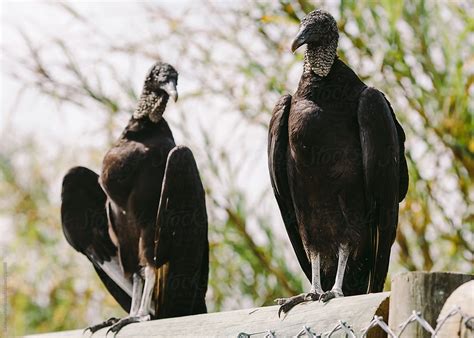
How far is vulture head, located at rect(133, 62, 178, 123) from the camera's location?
171 inches

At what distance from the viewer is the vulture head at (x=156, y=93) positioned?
434 cm

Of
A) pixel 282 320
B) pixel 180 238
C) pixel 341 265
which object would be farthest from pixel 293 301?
pixel 180 238

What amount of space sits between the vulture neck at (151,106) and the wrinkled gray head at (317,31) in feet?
3.36

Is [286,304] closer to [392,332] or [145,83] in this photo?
[392,332]

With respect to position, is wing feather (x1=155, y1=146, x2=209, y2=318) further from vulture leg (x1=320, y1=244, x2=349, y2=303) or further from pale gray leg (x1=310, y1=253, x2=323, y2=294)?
vulture leg (x1=320, y1=244, x2=349, y2=303)

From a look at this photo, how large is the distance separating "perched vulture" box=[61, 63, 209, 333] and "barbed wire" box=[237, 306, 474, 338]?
151cm

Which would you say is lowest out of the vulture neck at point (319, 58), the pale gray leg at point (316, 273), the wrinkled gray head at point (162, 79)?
the pale gray leg at point (316, 273)

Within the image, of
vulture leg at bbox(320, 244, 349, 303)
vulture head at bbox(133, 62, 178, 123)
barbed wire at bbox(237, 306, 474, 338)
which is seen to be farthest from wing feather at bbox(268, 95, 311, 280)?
barbed wire at bbox(237, 306, 474, 338)

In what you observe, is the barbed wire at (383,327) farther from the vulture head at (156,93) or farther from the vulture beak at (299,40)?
the vulture head at (156,93)

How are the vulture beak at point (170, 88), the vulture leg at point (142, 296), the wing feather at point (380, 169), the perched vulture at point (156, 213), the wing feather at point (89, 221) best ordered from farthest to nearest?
1. the wing feather at point (89, 221)
2. the vulture beak at point (170, 88)
3. the perched vulture at point (156, 213)
4. the vulture leg at point (142, 296)
5. the wing feather at point (380, 169)

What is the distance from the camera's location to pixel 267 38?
528 centimetres

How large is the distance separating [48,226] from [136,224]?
315 centimetres

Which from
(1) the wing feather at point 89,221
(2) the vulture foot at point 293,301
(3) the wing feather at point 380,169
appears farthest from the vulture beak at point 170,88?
(2) the vulture foot at point 293,301

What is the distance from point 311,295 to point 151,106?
71.1 inches
